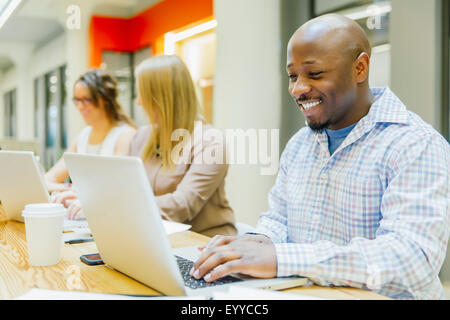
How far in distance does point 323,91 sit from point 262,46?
98.7 inches

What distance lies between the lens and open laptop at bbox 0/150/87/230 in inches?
58.2

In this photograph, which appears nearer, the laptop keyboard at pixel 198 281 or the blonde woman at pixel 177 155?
the laptop keyboard at pixel 198 281

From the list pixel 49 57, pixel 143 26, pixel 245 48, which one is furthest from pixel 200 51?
pixel 49 57

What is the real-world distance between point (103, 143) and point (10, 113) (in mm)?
11890

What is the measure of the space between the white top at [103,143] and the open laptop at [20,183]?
108 cm

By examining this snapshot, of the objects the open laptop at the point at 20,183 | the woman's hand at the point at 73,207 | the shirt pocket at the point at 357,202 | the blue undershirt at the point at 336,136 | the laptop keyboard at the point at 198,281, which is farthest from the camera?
the woman's hand at the point at 73,207

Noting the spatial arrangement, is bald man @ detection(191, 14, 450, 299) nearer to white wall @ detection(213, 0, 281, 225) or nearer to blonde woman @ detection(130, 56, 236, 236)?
blonde woman @ detection(130, 56, 236, 236)

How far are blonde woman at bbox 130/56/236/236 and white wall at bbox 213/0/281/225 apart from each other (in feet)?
5.21

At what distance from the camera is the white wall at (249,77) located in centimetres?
361

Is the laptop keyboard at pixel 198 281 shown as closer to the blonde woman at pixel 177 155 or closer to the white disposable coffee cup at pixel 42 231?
the white disposable coffee cup at pixel 42 231

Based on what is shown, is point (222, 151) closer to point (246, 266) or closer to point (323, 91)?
point (323, 91)

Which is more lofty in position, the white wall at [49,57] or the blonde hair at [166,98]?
the white wall at [49,57]

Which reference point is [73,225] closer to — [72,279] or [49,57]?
[72,279]

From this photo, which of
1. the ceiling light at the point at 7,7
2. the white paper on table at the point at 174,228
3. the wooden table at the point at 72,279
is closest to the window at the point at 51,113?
the ceiling light at the point at 7,7
